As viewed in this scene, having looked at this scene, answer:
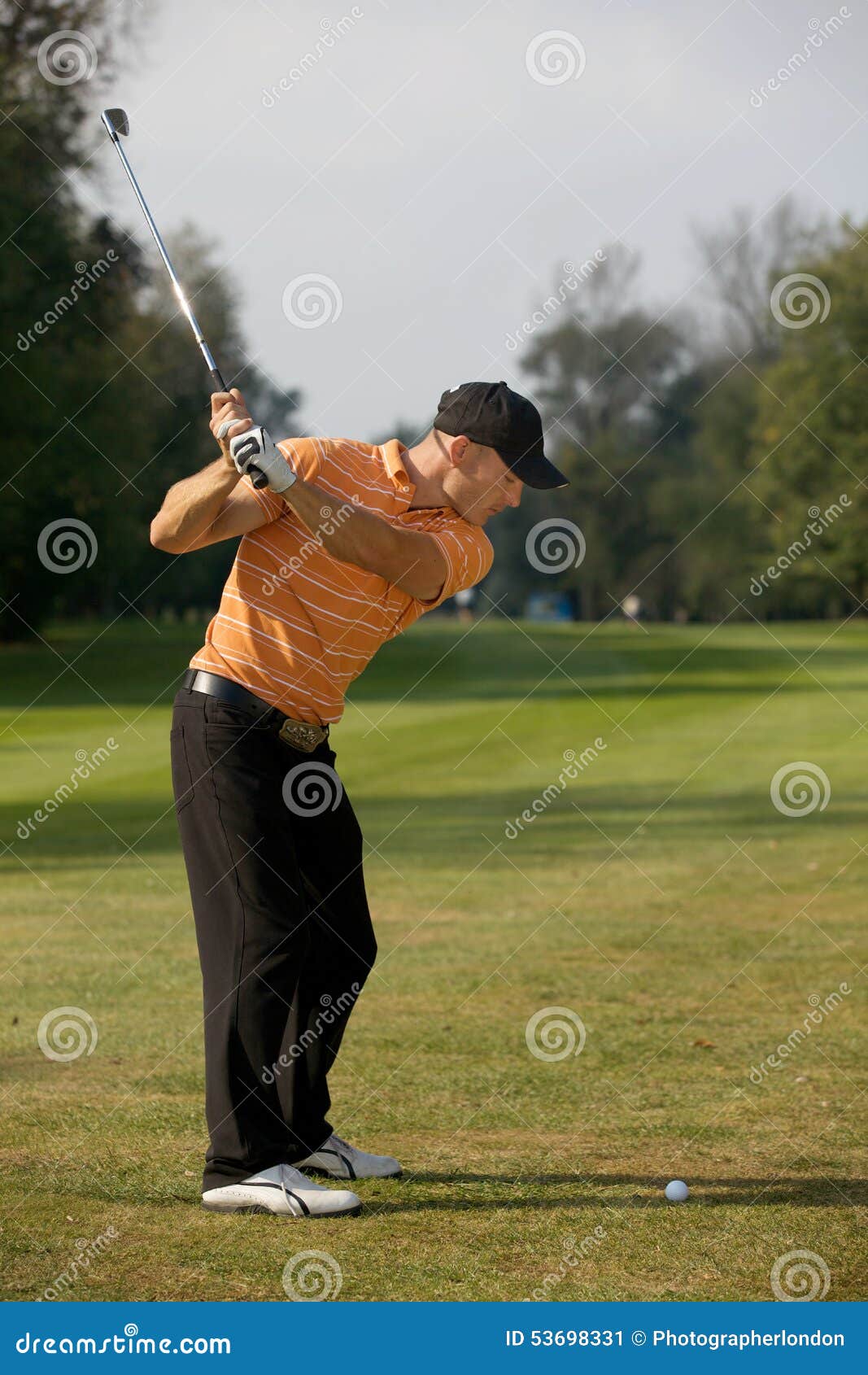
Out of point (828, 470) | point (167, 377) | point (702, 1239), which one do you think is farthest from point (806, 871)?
point (828, 470)

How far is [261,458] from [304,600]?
0.49m

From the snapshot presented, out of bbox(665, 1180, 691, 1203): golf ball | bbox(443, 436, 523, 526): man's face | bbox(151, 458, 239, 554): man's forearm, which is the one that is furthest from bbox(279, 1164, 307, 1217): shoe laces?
bbox(443, 436, 523, 526): man's face

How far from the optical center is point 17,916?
32.1 ft

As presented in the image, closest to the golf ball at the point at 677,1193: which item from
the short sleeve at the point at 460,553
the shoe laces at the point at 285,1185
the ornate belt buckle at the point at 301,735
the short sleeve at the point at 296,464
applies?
the shoe laces at the point at 285,1185

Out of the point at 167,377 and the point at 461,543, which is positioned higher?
the point at 461,543

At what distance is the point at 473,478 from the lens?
4598 mm

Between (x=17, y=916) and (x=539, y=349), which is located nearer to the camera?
(x=17, y=916)

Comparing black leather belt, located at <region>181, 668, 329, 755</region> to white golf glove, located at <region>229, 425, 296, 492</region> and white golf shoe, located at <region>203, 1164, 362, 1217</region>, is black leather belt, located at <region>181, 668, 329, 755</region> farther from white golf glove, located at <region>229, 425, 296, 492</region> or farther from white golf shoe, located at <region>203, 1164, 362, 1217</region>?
white golf shoe, located at <region>203, 1164, 362, 1217</region>

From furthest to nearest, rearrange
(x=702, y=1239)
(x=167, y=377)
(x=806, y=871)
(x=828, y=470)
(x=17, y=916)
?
(x=828, y=470), (x=167, y=377), (x=806, y=871), (x=17, y=916), (x=702, y=1239)

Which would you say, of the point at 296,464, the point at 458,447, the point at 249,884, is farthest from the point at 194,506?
the point at 249,884

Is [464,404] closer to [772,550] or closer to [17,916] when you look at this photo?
[17,916]

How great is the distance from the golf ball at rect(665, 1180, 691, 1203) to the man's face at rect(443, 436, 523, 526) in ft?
6.33

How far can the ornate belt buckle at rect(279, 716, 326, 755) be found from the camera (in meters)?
4.39

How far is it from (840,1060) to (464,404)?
3238 millimetres
